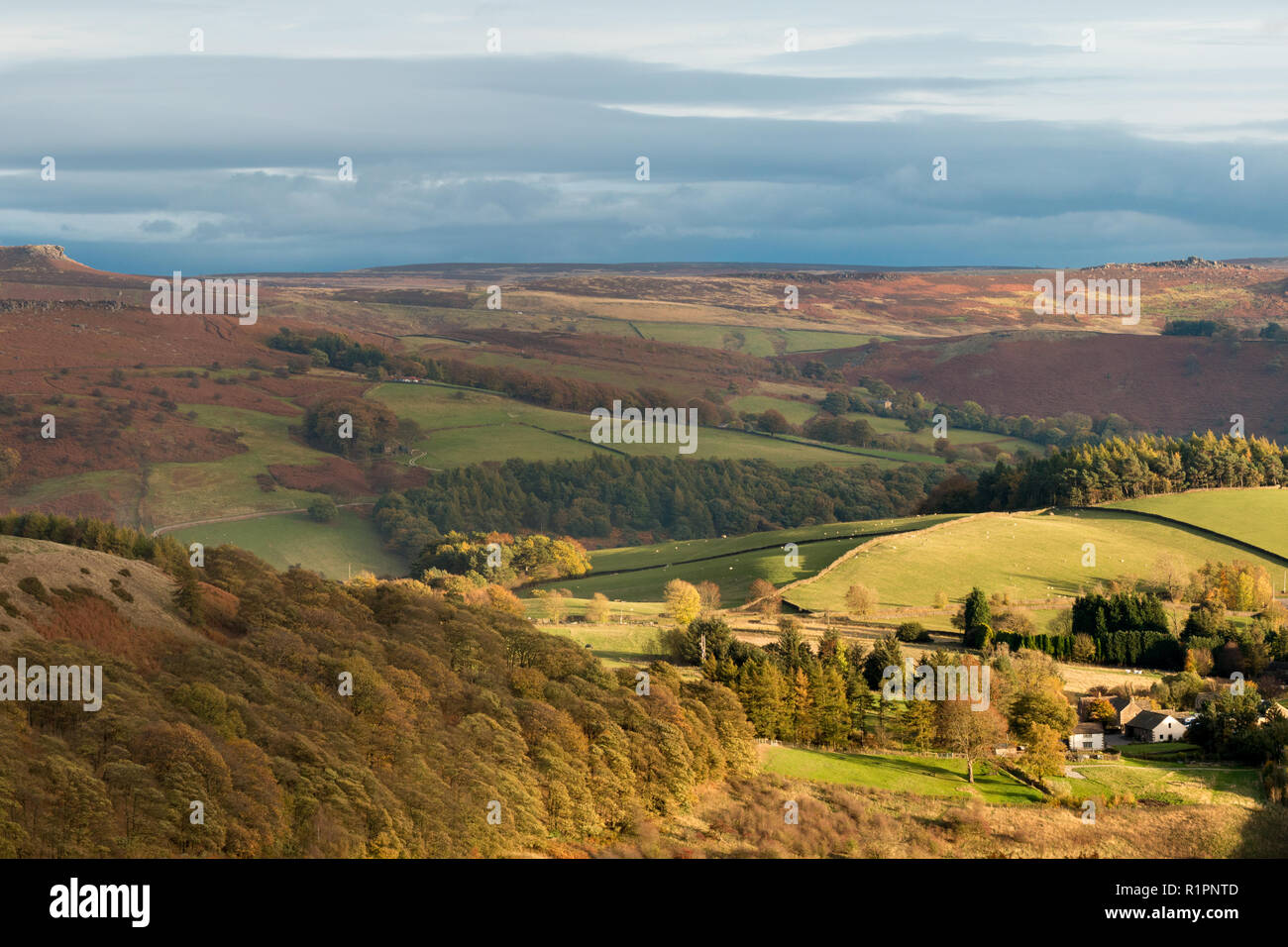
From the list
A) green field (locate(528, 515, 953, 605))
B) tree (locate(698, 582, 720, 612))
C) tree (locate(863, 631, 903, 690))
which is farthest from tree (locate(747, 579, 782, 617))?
tree (locate(863, 631, 903, 690))

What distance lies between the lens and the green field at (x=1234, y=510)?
118 metres

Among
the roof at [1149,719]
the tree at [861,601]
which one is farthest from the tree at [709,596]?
the roof at [1149,719]

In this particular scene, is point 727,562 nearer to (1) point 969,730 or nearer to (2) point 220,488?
(1) point 969,730

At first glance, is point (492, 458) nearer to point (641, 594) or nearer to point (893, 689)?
point (641, 594)

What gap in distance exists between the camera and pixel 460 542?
137 metres

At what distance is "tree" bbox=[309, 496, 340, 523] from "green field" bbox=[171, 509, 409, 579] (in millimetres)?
783

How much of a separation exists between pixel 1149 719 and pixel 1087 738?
382cm

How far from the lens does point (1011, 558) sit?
107250 millimetres

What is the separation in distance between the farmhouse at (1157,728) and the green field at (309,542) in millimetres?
96495

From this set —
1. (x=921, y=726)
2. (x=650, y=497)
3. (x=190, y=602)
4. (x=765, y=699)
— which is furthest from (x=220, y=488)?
(x=921, y=726)

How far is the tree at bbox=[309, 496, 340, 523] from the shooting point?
16850cm

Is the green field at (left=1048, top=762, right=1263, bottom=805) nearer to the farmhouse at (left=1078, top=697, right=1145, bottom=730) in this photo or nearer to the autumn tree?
the farmhouse at (left=1078, top=697, right=1145, bottom=730)
